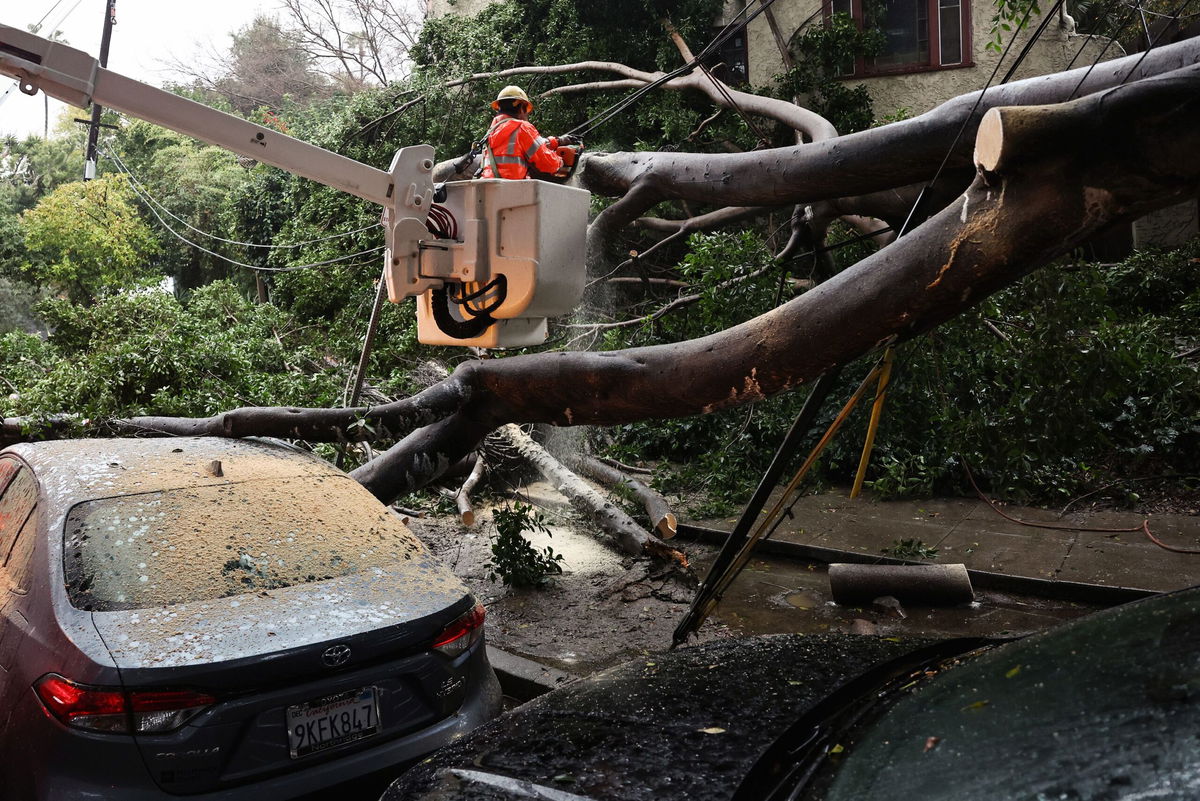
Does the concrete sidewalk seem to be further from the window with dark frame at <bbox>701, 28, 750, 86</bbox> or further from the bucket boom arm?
the window with dark frame at <bbox>701, 28, 750, 86</bbox>

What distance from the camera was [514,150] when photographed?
597 centimetres

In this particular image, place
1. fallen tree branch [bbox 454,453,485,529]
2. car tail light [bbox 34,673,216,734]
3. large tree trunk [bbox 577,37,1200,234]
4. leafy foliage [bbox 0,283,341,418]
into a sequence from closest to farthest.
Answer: car tail light [bbox 34,673,216,734], large tree trunk [bbox 577,37,1200,234], fallen tree branch [bbox 454,453,485,529], leafy foliage [bbox 0,283,341,418]

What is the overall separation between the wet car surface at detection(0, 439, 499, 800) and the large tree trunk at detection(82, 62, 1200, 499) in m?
1.41

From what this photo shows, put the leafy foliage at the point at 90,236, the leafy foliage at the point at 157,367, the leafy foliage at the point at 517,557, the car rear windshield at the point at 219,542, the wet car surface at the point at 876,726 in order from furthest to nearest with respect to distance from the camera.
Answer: the leafy foliage at the point at 90,236
the leafy foliage at the point at 157,367
the leafy foliage at the point at 517,557
the car rear windshield at the point at 219,542
the wet car surface at the point at 876,726

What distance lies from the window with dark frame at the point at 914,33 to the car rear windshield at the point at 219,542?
1173 cm

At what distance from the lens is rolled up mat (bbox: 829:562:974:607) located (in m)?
6.46

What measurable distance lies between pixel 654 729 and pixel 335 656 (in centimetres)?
130

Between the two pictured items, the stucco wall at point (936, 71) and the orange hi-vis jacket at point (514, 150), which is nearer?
the orange hi-vis jacket at point (514, 150)

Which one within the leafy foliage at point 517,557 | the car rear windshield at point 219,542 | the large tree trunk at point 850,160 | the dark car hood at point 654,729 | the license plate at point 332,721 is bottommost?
the leafy foliage at point 517,557

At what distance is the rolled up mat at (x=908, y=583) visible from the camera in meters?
6.46

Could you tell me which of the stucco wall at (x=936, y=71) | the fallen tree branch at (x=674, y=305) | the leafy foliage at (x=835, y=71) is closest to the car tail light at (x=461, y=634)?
the fallen tree branch at (x=674, y=305)

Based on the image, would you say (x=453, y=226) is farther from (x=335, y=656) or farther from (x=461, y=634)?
(x=335, y=656)

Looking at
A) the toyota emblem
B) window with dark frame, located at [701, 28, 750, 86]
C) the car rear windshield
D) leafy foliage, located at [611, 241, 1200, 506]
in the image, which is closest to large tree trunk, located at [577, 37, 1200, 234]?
leafy foliage, located at [611, 241, 1200, 506]

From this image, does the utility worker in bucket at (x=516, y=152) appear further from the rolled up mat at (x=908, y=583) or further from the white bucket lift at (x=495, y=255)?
the rolled up mat at (x=908, y=583)
